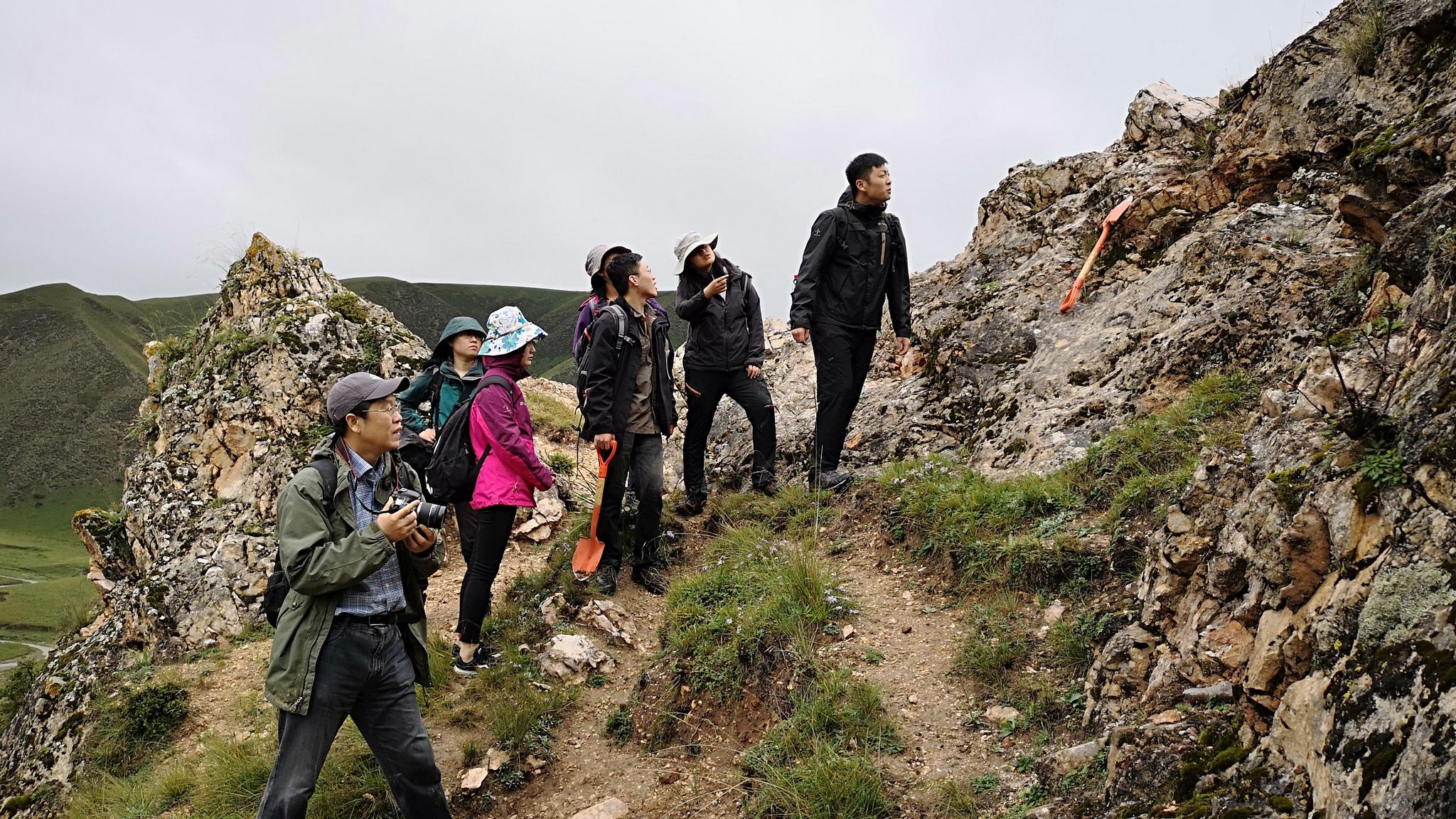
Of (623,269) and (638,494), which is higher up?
(623,269)

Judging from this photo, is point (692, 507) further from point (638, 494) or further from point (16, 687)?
point (16, 687)

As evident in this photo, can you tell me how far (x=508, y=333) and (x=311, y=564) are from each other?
268cm

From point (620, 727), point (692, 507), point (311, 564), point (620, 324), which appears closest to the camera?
point (311, 564)

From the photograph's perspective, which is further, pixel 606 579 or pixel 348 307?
pixel 348 307

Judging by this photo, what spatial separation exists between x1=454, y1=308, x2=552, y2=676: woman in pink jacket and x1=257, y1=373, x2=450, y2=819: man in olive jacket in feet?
4.76

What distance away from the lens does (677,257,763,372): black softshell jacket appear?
323 inches

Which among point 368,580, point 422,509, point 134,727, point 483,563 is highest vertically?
point 422,509

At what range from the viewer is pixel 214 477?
1089 cm

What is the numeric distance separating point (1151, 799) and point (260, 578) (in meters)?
9.94

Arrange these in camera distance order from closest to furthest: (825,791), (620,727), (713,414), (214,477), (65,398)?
(825,791)
(620,727)
(713,414)
(214,477)
(65,398)

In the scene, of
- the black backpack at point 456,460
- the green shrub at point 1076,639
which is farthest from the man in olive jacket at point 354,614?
the green shrub at point 1076,639

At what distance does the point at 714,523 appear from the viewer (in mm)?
8641

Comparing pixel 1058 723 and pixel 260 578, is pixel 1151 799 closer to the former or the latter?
pixel 1058 723

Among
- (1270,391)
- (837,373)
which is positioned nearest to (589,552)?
(837,373)
